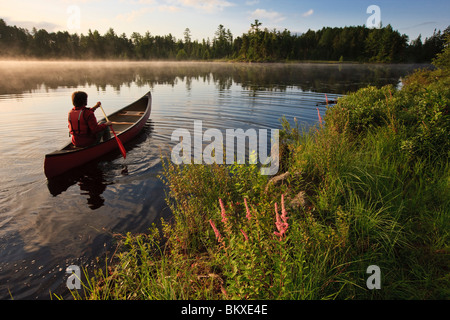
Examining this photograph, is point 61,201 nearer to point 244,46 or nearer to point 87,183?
point 87,183

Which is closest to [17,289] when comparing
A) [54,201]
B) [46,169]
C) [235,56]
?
[54,201]

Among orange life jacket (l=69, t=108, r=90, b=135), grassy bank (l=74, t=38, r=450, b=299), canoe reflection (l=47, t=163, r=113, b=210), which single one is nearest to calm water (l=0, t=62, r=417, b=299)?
canoe reflection (l=47, t=163, r=113, b=210)

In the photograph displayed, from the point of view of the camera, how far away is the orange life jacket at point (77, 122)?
7902 millimetres

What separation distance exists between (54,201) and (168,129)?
7.48 meters

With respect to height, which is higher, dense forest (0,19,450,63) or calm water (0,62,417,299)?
dense forest (0,19,450,63)

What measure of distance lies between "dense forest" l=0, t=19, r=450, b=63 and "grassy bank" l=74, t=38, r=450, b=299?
363 ft

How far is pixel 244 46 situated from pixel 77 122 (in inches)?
4542

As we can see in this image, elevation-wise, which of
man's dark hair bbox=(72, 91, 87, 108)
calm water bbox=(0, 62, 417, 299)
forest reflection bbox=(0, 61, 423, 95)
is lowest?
calm water bbox=(0, 62, 417, 299)

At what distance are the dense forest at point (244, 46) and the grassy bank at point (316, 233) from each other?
363 feet

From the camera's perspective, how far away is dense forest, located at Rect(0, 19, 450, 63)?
102875 millimetres

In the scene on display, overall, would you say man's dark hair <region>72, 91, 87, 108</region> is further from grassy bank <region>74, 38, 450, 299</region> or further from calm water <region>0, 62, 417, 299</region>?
grassy bank <region>74, 38, 450, 299</region>

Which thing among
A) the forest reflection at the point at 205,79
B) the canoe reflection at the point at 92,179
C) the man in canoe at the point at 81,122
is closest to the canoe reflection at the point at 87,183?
the canoe reflection at the point at 92,179

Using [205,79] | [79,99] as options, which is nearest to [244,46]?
[205,79]
